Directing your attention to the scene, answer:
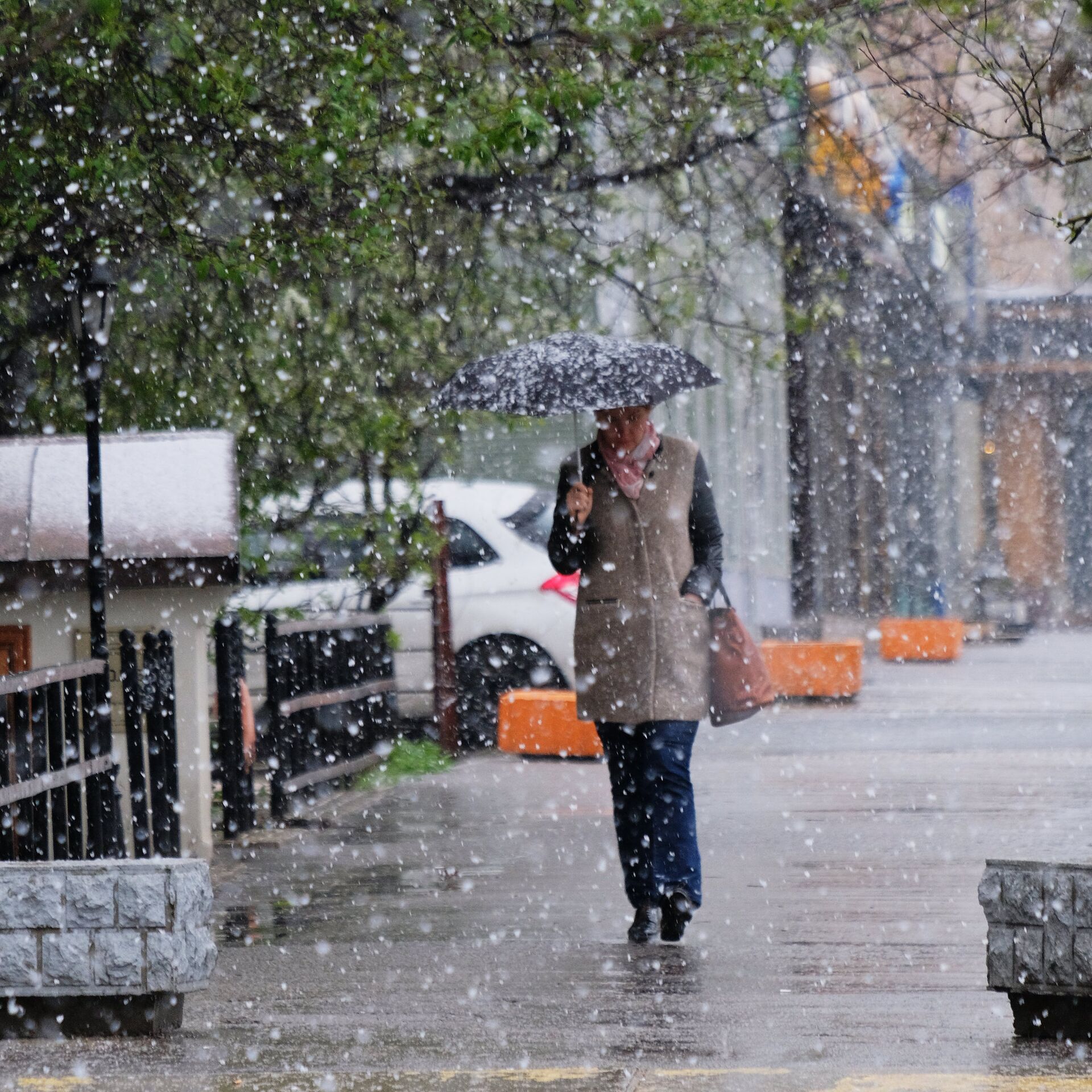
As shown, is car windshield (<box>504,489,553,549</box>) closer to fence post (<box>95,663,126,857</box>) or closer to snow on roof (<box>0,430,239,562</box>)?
snow on roof (<box>0,430,239,562</box>)

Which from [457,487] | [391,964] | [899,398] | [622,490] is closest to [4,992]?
[391,964]

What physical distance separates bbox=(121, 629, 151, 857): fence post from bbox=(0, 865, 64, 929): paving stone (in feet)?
8.23

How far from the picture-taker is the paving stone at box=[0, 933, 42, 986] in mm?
4656

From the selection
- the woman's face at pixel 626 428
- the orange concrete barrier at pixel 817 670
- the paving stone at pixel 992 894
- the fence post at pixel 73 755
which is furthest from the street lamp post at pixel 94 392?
the orange concrete barrier at pixel 817 670

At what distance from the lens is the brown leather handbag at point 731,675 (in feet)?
19.9

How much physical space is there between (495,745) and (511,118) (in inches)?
213

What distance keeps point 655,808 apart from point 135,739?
2.53 meters

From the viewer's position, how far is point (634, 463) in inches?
236

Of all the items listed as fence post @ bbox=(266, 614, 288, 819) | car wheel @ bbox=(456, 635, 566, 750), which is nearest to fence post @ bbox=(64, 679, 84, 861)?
fence post @ bbox=(266, 614, 288, 819)

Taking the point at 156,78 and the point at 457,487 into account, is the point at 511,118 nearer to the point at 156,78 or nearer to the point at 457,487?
the point at 156,78

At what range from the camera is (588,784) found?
10164 mm

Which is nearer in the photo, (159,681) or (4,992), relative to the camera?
(4,992)

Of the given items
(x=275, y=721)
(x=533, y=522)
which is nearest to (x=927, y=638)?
(x=533, y=522)

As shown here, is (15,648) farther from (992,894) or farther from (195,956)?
(992,894)
